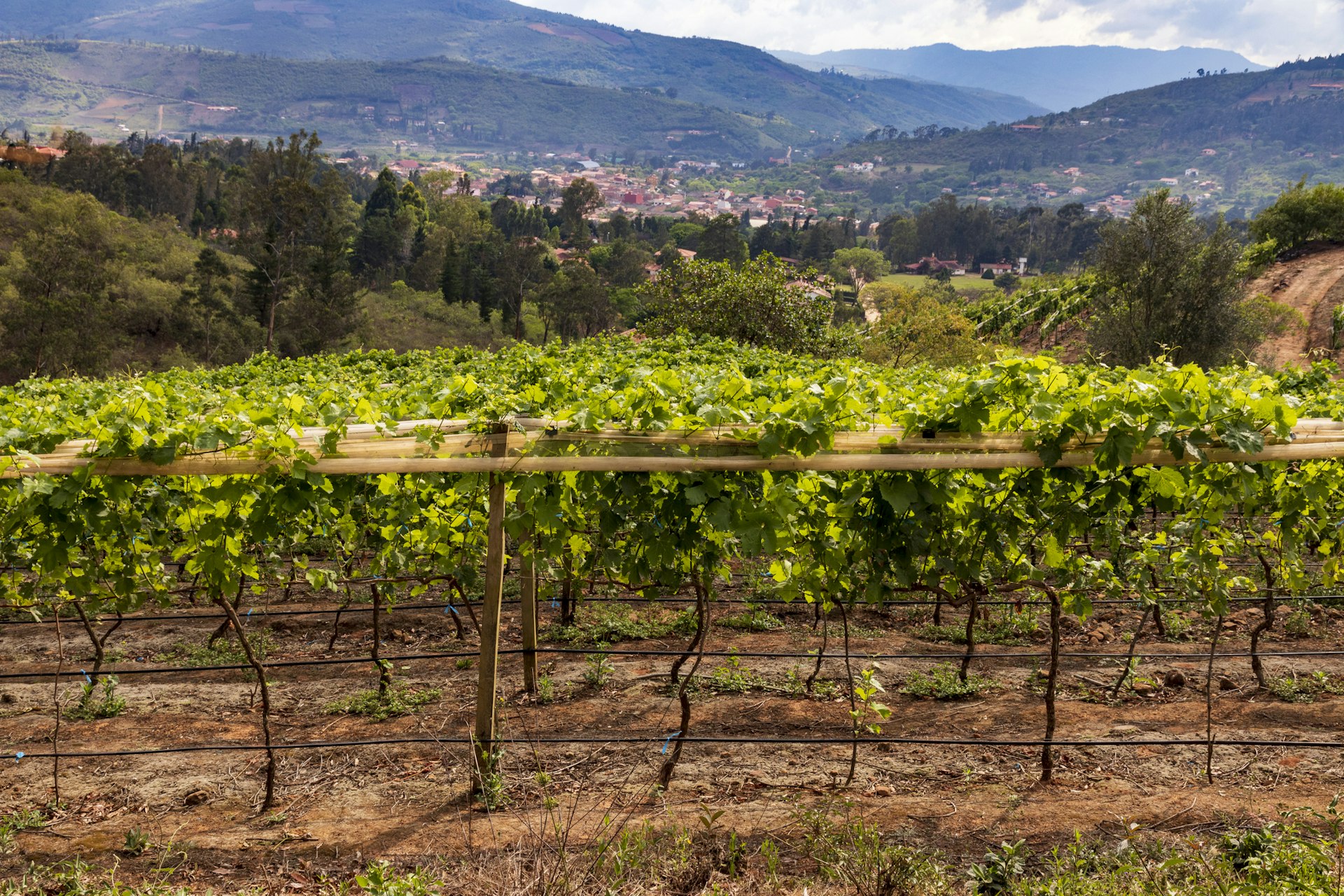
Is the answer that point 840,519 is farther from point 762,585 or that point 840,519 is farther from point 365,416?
point 762,585

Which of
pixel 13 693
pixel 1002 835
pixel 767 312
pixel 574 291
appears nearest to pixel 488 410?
pixel 1002 835

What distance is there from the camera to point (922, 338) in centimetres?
3322

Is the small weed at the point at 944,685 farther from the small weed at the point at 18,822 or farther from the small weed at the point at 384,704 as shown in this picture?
the small weed at the point at 18,822

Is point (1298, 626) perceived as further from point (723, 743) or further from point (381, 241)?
point (381, 241)

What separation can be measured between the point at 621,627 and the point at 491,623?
3104mm

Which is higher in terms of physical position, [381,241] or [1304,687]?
[381,241]

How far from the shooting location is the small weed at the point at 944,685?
5.51 metres

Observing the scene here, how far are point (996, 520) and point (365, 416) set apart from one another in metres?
2.90

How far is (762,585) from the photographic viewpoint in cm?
746

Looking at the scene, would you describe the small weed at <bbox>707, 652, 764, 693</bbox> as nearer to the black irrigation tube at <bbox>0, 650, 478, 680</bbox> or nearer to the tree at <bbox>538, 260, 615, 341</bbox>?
the black irrigation tube at <bbox>0, 650, 478, 680</bbox>

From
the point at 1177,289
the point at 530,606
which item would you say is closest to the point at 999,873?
the point at 530,606

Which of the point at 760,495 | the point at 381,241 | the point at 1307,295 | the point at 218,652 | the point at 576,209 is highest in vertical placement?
the point at 576,209

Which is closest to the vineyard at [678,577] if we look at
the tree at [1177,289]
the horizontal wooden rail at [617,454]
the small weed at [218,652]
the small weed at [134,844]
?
the horizontal wooden rail at [617,454]

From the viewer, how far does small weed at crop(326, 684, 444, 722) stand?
5301 millimetres
